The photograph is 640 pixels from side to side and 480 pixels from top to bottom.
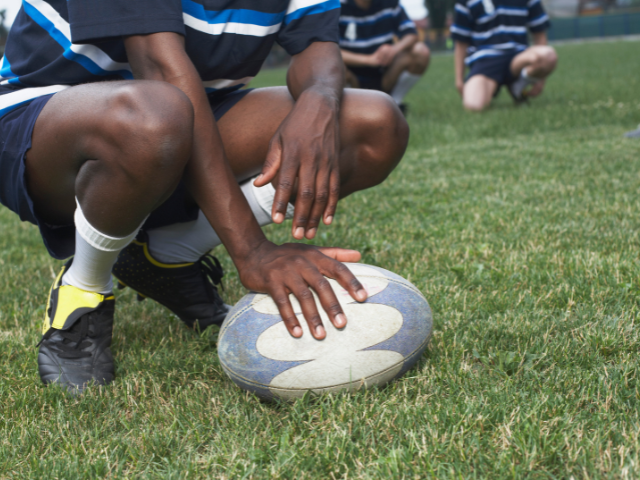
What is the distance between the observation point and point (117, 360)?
6.72 feet

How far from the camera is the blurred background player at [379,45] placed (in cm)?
730

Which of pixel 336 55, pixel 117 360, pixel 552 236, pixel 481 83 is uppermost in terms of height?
pixel 336 55

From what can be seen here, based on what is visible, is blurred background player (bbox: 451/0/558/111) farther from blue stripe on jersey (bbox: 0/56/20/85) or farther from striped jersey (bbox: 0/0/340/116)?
blue stripe on jersey (bbox: 0/56/20/85)

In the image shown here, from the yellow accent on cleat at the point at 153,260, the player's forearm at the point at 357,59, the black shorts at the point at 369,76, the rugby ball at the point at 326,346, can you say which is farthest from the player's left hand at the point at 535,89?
the rugby ball at the point at 326,346

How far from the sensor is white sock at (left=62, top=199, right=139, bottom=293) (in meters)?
1.73

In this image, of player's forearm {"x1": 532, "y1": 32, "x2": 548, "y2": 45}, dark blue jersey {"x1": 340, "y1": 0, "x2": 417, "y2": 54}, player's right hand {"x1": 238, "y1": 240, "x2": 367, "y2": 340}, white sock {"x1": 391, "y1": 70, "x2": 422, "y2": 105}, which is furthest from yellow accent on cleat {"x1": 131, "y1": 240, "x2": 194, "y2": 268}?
player's forearm {"x1": 532, "y1": 32, "x2": 548, "y2": 45}

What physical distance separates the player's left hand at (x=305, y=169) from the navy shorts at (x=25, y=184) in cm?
54

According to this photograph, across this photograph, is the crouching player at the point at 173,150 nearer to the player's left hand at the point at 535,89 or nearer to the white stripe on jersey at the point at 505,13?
the white stripe on jersey at the point at 505,13

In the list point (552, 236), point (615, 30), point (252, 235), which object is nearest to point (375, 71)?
point (552, 236)

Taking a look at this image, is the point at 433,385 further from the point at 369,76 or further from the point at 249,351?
the point at 369,76

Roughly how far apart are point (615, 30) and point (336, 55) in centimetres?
5474

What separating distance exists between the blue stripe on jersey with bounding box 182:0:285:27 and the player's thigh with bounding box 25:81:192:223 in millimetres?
436

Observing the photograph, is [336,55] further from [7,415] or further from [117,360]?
[7,415]

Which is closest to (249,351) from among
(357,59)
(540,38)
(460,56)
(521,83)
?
(357,59)
